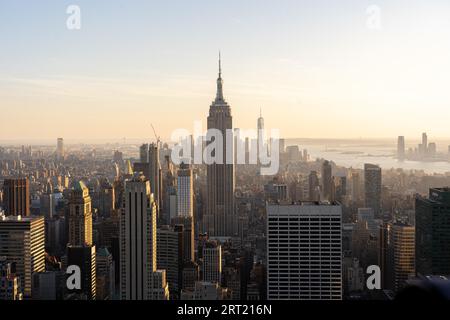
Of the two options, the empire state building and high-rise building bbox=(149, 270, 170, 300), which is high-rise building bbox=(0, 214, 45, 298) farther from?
the empire state building

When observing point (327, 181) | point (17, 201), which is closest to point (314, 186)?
point (327, 181)

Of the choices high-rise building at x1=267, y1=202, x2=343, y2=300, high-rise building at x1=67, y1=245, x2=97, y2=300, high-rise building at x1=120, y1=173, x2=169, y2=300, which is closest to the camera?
high-rise building at x1=67, y1=245, x2=97, y2=300

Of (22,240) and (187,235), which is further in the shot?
(187,235)

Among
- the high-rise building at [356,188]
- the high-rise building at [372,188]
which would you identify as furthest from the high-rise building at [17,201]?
the high-rise building at [372,188]

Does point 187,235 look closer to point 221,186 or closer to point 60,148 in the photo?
point 221,186

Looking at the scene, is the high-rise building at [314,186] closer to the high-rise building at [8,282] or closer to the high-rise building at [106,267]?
the high-rise building at [106,267]

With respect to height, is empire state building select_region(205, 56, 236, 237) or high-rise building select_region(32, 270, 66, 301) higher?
empire state building select_region(205, 56, 236, 237)

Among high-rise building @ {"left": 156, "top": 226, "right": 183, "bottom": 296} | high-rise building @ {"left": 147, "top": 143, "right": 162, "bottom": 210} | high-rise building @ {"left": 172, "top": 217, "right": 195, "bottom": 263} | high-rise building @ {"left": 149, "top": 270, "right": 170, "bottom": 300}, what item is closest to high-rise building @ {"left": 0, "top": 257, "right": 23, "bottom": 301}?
high-rise building @ {"left": 149, "top": 270, "right": 170, "bottom": 300}
